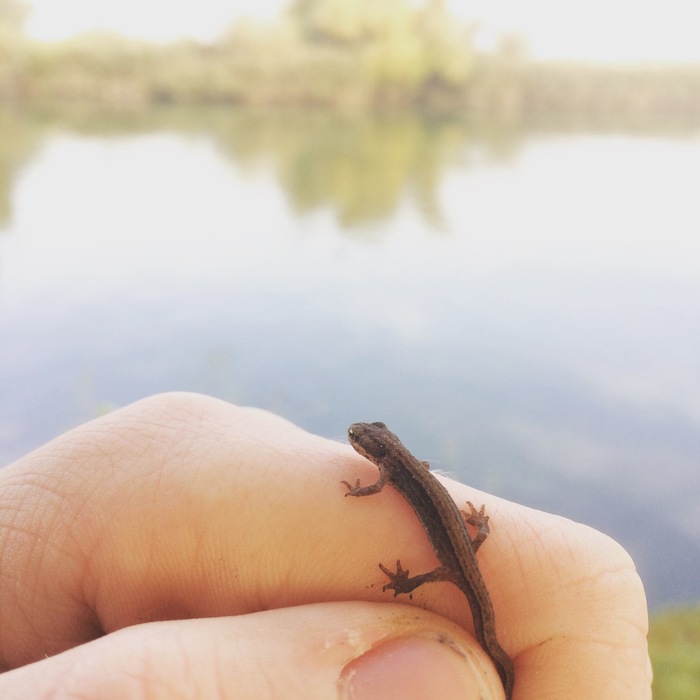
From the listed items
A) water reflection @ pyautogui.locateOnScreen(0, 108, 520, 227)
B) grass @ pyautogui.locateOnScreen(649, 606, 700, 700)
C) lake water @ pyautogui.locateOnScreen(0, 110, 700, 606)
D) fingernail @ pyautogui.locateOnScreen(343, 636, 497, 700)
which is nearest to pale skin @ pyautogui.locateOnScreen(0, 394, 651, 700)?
fingernail @ pyautogui.locateOnScreen(343, 636, 497, 700)

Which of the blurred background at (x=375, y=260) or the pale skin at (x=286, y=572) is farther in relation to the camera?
the blurred background at (x=375, y=260)

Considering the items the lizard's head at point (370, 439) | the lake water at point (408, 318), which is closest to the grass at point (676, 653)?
the lake water at point (408, 318)

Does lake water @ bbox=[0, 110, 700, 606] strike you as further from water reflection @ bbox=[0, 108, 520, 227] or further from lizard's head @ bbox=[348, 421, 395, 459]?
lizard's head @ bbox=[348, 421, 395, 459]

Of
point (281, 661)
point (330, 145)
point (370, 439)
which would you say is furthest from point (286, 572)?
point (330, 145)

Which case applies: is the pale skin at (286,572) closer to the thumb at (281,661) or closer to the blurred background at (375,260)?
the thumb at (281,661)

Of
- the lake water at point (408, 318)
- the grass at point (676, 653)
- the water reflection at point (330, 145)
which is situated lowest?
the grass at point (676, 653)

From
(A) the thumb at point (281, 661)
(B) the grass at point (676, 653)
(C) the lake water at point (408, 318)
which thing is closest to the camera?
(A) the thumb at point (281, 661)

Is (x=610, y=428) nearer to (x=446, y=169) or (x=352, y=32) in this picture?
(x=446, y=169)
